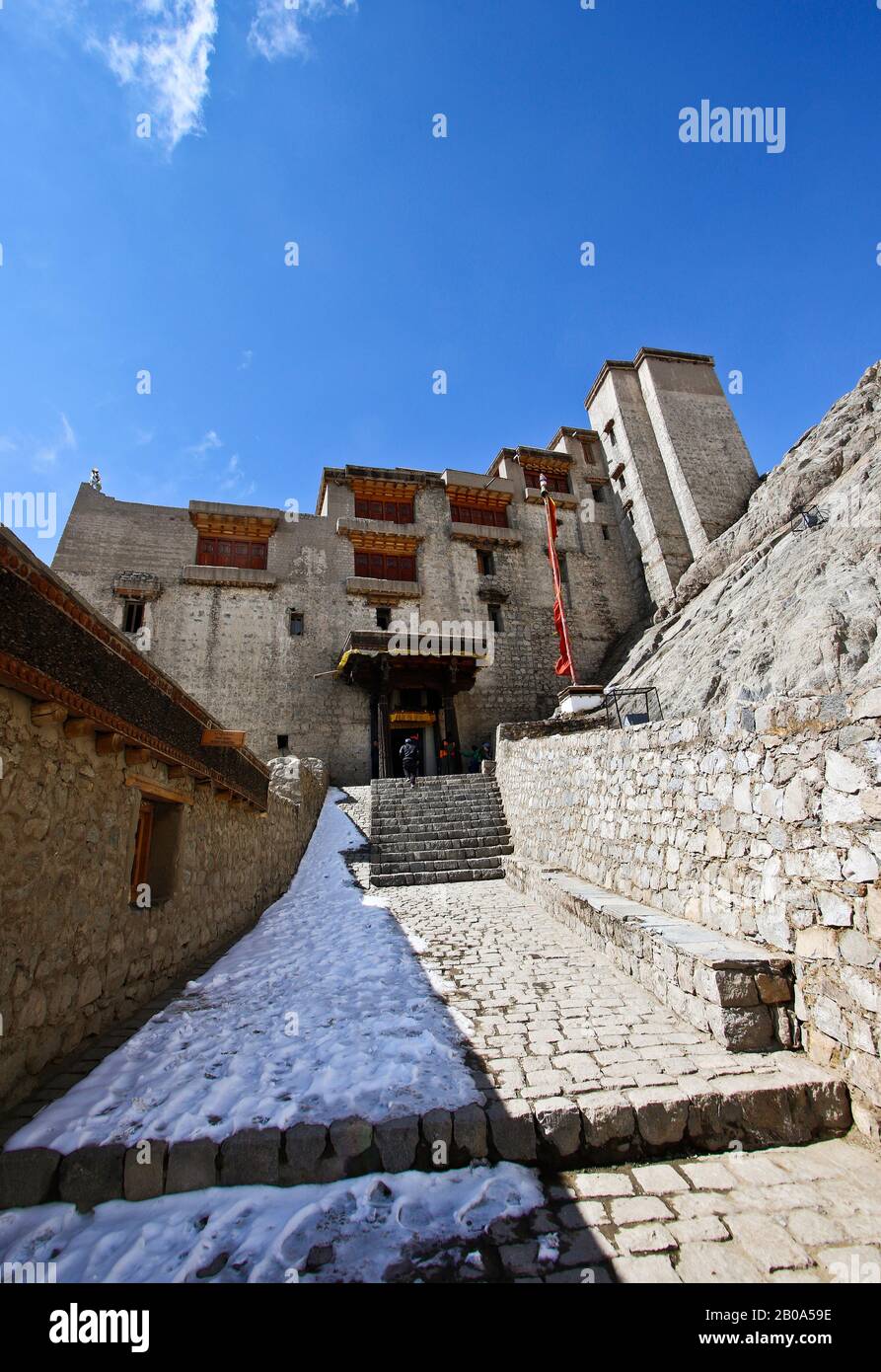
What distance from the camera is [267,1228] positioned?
2094 millimetres

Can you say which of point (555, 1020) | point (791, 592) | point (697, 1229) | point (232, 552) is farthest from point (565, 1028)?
point (232, 552)

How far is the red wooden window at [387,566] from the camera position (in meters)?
20.2

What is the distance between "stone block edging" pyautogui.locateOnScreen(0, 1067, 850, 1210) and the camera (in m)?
2.31

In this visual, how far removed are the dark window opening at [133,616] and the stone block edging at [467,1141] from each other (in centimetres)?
1799

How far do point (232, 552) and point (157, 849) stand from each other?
16.8 metres

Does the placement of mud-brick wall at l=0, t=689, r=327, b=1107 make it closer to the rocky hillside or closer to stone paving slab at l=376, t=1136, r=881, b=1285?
stone paving slab at l=376, t=1136, r=881, b=1285

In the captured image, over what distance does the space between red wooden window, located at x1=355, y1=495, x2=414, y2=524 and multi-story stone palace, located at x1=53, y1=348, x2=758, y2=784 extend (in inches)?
2.4

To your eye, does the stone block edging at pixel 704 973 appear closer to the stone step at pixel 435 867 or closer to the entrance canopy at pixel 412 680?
the stone step at pixel 435 867

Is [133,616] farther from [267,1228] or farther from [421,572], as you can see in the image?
[267,1228]

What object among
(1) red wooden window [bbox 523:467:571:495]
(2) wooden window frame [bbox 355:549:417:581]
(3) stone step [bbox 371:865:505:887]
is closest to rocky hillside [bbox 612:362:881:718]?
(3) stone step [bbox 371:865:505:887]

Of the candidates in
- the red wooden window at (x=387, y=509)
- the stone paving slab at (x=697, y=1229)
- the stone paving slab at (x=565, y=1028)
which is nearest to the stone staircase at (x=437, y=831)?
the stone paving slab at (x=565, y=1028)

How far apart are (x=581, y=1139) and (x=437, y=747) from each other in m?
16.2
